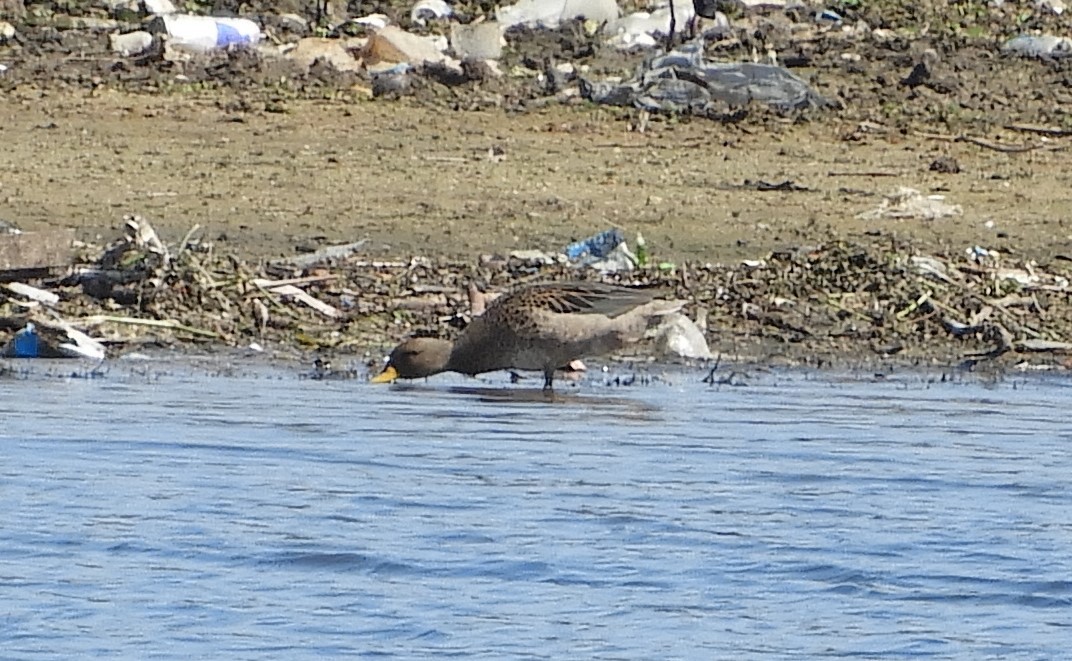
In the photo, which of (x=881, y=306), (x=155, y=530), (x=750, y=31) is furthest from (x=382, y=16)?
(x=155, y=530)

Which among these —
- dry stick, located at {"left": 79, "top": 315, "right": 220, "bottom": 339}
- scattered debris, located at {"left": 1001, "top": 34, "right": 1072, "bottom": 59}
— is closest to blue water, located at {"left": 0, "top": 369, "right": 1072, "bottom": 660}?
dry stick, located at {"left": 79, "top": 315, "right": 220, "bottom": 339}

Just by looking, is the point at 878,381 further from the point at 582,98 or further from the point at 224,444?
the point at 582,98

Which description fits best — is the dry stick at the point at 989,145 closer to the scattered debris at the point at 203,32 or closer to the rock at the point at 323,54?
the rock at the point at 323,54

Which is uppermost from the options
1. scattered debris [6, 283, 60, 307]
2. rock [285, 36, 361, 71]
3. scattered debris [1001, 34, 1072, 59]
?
scattered debris [1001, 34, 1072, 59]

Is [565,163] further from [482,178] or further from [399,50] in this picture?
[399,50]

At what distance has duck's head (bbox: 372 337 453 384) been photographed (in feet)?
29.3

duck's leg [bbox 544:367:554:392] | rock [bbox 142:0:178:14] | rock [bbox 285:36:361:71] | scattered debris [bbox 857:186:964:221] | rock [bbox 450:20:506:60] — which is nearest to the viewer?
duck's leg [bbox 544:367:554:392]

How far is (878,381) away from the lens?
934 centimetres

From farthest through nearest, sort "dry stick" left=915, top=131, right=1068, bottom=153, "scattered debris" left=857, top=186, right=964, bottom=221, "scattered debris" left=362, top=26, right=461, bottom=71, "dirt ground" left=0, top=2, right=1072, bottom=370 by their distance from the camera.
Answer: "scattered debris" left=362, top=26, right=461, bottom=71, "dry stick" left=915, top=131, right=1068, bottom=153, "scattered debris" left=857, top=186, right=964, bottom=221, "dirt ground" left=0, top=2, right=1072, bottom=370

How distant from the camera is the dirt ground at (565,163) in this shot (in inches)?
431

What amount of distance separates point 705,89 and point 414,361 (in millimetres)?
5735

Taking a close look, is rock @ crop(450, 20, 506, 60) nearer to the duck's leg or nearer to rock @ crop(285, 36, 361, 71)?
rock @ crop(285, 36, 361, 71)

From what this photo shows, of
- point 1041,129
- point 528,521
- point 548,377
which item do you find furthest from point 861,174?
point 528,521

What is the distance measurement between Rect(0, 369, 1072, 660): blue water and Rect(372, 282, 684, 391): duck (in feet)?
0.46
